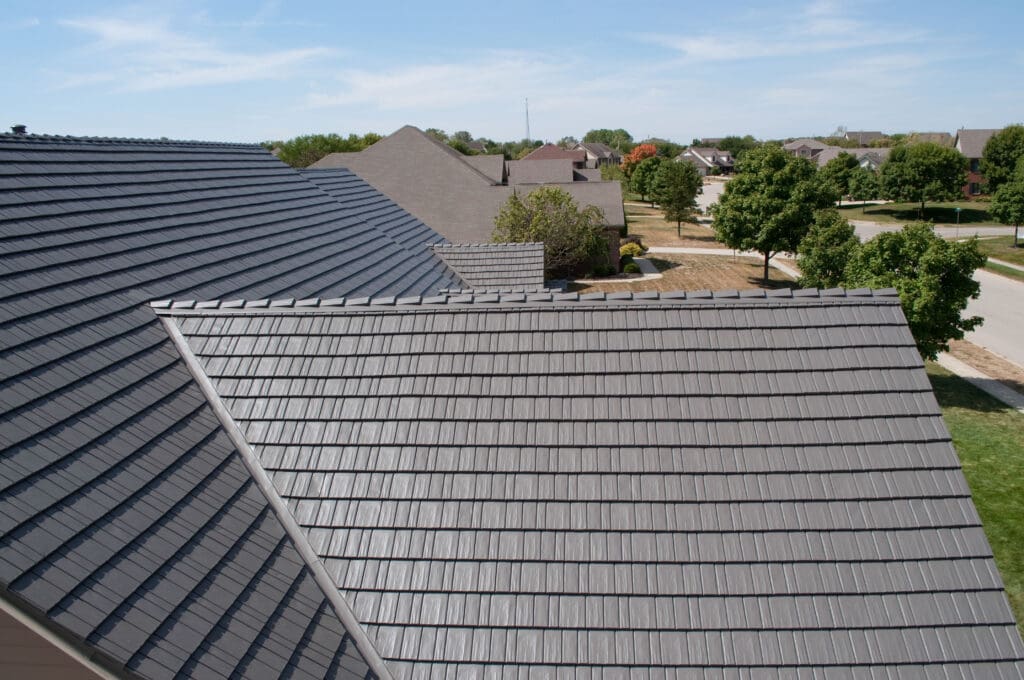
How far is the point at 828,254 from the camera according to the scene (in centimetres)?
2533

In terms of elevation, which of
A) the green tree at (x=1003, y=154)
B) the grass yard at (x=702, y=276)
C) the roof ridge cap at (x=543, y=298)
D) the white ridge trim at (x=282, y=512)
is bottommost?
the grass yard at (x=702, y=276)

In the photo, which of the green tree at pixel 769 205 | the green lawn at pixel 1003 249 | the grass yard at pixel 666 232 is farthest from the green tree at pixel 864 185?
the green tree at pixel 769 205

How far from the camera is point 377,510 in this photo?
616 cm

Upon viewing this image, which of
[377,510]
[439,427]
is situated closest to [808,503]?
[439,427]

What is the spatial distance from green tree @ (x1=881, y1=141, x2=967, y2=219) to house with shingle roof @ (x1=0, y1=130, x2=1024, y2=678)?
65878 millimetres

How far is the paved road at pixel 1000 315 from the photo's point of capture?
26750 mm

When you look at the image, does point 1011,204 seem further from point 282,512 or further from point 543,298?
point 282,512

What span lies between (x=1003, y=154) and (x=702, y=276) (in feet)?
149

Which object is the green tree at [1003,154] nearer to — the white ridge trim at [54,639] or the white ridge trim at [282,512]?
the white ridge trim at [282,512]

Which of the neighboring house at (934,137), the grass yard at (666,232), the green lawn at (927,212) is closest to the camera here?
the grass yard at (666,232)

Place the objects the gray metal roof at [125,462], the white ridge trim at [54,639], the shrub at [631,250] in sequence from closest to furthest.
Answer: the white ridge trim at [54,639] < the gray metal roof at [125,462] < the shrub at [631,250]

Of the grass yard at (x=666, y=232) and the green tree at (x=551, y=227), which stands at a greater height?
the green tree at (x=551, y=227)

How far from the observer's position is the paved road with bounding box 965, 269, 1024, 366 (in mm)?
26750

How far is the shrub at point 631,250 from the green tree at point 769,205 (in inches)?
Result: 297
